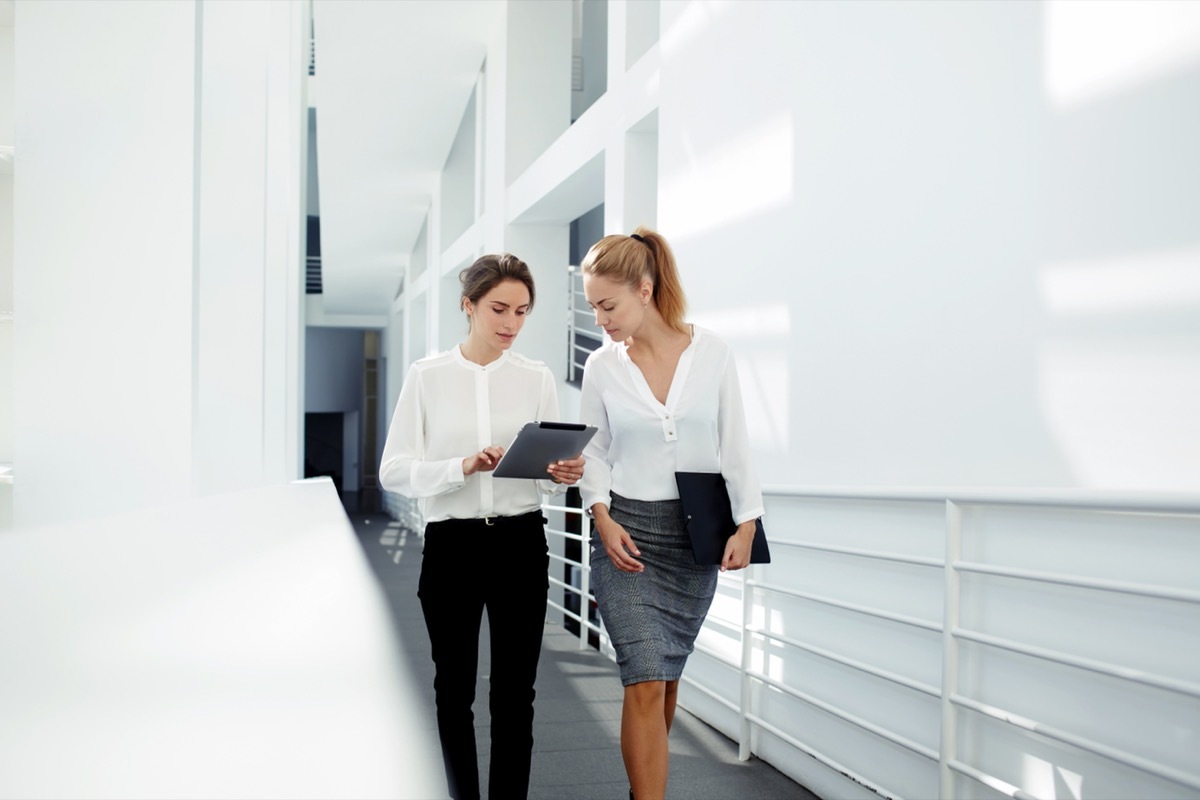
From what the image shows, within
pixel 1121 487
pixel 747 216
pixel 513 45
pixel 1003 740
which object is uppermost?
pixel 513 45

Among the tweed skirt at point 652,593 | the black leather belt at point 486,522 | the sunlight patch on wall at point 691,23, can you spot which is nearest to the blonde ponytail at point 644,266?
the tweed skirt at point 652,593

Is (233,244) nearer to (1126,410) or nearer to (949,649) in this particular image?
(949,649)

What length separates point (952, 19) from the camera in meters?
2.28

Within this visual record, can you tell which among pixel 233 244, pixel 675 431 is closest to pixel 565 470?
pixel 675 431

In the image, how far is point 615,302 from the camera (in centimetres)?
205

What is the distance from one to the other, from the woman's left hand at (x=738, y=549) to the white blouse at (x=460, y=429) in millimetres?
392

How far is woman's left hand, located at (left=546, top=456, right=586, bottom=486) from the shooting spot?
203cm

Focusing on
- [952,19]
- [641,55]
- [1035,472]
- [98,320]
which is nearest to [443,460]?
[98,320]

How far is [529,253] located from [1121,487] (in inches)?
232

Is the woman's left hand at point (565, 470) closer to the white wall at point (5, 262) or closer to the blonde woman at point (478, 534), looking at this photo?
the blonde woman at point (478, 534)

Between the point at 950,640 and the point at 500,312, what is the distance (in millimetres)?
1189

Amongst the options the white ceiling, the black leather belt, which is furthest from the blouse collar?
the white ceiling

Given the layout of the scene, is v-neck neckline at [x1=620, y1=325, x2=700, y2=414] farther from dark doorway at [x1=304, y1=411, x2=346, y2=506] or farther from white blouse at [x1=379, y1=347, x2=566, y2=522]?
dark doorway at [x1=304, y1=411, x2=346, y2=506]

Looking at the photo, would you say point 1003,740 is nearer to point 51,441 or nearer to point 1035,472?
point 1035,472
